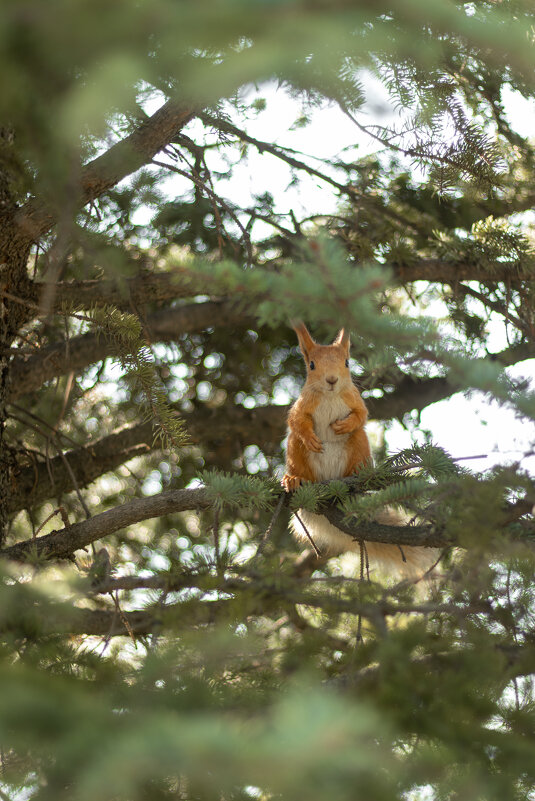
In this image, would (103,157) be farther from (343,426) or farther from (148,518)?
(343,426)

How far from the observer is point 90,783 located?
37.1 inches

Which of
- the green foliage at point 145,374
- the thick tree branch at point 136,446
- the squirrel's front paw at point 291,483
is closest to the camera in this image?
the green foliage at point 145,374

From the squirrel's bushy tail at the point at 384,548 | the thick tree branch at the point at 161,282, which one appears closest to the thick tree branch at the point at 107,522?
the squirrel's bushy tail at the point at 384,548

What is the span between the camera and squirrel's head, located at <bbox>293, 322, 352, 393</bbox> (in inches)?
112

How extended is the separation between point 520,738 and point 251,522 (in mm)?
3120

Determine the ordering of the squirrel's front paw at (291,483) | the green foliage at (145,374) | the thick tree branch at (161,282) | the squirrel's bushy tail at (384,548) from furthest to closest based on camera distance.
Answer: the thick tree branch at (161,282)
the squirrel's front paw at (291,483)
the squirrel's bushy tail at (384,548)
the green foliage at (145,374)

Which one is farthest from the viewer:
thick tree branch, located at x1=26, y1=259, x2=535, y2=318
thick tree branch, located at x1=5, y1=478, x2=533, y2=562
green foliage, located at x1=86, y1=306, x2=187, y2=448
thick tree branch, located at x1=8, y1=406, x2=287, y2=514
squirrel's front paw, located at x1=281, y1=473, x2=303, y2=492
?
thick tree branch, located at x1=8, y1=406, x2=287, y2=514

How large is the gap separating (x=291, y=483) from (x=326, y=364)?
Answer: 485mm

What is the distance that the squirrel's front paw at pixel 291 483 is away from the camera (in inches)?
112

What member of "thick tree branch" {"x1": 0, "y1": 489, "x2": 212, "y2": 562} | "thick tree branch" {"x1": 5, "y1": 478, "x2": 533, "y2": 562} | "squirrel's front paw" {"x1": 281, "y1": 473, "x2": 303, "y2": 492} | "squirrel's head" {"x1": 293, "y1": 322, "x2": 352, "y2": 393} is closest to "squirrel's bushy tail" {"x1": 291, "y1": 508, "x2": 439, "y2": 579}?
"squirrel's front paw" {"x1": 281, "y1": 473, "x2": 303, "y2": 492}

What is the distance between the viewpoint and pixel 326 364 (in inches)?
113

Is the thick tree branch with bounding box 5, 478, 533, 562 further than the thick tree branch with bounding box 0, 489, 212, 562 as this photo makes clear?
No

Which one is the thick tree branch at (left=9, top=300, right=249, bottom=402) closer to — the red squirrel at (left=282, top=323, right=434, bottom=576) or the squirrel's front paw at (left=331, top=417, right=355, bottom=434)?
the red squirrel at (left=282, top=323, right=434, bottom=576)

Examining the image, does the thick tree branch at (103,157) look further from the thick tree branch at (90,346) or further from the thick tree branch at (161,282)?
the thick tree branch at (90,346)
